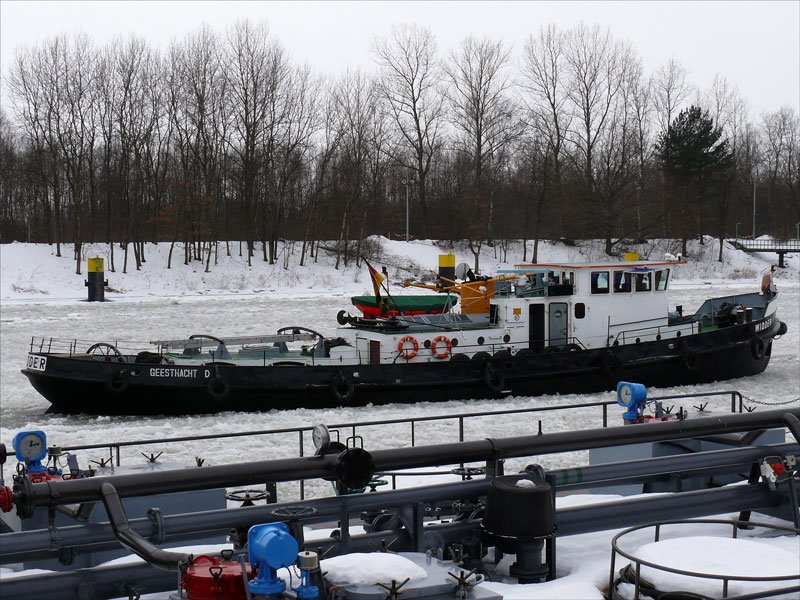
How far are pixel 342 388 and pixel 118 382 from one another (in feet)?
15.4

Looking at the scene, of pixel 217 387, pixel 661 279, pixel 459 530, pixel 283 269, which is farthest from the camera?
pixel 283 269

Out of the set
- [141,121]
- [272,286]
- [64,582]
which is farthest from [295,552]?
[141,121]

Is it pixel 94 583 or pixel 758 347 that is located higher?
pixel 94 583

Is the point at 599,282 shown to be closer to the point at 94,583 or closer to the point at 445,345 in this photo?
the point at 445,345

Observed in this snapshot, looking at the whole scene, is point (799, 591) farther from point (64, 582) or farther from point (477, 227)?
point (477, 227)

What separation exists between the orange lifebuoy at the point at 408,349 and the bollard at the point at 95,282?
928 inches

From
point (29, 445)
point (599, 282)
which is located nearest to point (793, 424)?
point (29, 445)

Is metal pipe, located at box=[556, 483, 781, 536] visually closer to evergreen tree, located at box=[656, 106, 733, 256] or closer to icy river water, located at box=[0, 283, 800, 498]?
icy river water, located at box=[0, 283, 800, 498]

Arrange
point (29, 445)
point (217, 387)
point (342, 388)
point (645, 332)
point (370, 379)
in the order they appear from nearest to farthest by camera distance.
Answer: point (29, 445) < point (217, 387) < point (342, 388) < point (370, 379) < point (645, 332)

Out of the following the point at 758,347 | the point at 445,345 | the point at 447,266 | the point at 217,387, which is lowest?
the point at 217,387

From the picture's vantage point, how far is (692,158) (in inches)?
2712

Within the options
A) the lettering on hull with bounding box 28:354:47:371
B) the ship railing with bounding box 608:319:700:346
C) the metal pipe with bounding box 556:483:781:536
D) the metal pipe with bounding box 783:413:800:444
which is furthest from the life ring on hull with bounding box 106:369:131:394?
the metal pipe with bounding box 783:413:800:444

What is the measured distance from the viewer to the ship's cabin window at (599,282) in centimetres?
2323

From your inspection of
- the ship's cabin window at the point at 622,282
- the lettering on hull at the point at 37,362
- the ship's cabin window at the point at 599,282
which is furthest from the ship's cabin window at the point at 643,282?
the lettering on hull at the point at 37,362
